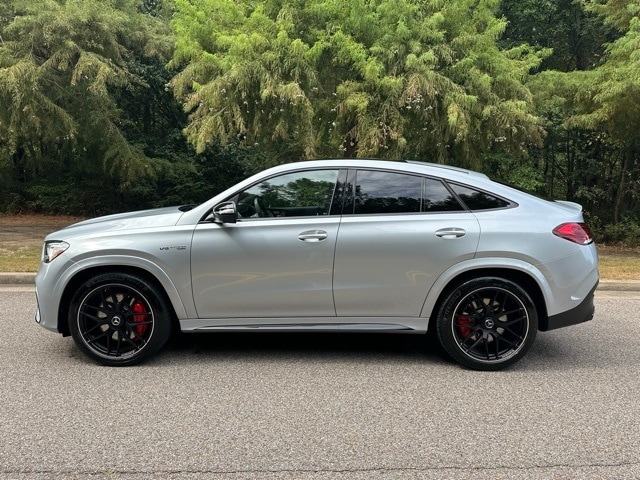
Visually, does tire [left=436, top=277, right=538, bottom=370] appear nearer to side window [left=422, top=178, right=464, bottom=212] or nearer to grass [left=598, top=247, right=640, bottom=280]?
side window [left=422, top=178, right=464, bottom=212]

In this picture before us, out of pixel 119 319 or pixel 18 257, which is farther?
pixel 18 257

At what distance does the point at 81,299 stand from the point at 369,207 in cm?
253

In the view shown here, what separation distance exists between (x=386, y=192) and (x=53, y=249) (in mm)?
2850

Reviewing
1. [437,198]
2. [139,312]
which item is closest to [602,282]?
[437,198]

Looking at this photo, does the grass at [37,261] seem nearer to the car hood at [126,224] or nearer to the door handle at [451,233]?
the car hood at [126,224]

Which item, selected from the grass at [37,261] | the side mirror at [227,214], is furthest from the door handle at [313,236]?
the grass at [37,261]

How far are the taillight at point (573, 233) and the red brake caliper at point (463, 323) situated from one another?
1004 millimetres

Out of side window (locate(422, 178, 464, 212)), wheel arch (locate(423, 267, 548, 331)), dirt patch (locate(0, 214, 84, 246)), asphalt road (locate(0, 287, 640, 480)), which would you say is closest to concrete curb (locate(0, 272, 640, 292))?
asphalt road (locate(0, 287, 640, 480))

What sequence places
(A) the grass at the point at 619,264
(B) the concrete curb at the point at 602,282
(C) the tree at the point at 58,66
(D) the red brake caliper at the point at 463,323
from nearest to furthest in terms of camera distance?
1. (D) the red brake caliper at the point at 463,323
2. (B) the concrete curb at the point at 602,282
3. (A) the grass at the point at 619,264
4. (C) the tree at the point at 58,66

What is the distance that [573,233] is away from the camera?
181 inches

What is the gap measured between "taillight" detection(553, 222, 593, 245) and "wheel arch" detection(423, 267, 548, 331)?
437 millimetres

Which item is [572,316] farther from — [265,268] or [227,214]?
[227,214]

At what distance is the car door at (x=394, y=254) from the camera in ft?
14.9

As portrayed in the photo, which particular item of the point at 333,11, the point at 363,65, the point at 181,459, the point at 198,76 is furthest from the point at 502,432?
the point at 198,76
